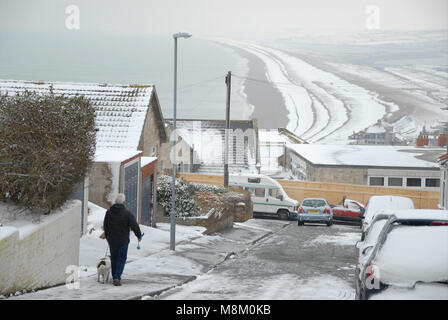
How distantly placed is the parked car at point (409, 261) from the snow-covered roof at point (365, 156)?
4645cm

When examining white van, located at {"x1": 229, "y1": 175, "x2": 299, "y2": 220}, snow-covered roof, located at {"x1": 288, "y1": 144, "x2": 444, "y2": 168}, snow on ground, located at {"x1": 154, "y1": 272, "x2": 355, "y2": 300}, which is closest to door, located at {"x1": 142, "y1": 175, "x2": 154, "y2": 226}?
snow on ground, located at {"x1": 154, "y1": 272, "x2": 355, "y2": 300}

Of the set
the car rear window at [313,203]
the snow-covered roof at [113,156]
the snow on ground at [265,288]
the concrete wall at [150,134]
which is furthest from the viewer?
the car rear window at [313,203]

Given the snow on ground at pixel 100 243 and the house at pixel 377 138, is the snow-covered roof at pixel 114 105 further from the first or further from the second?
the house at pixel 377 138

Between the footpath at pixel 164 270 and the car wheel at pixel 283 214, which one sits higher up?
the footpath at pixel 164 270

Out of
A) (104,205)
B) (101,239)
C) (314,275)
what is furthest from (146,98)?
(314,275)

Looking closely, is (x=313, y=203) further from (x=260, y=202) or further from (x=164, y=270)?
(x=164, y=270)

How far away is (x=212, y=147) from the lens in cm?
6138

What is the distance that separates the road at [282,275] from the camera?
10.8m

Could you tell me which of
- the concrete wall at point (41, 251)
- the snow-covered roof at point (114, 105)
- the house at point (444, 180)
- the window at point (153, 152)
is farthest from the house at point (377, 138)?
the concrete wall at point (41, 251)

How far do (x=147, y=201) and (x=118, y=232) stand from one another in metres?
13.4

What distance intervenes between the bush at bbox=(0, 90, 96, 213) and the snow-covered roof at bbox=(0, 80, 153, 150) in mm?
12564

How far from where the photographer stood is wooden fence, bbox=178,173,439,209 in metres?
46.1

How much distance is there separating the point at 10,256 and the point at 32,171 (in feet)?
7.05

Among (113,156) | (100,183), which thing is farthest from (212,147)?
(100,183)
